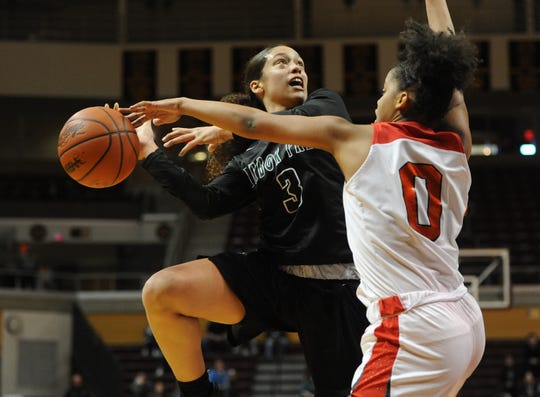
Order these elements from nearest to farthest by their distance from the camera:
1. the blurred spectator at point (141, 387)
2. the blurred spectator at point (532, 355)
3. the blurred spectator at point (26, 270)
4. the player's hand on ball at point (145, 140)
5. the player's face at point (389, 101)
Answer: the player's face at point (389, 101), the player's hand on ball at point (145, 140), the blurred spectator at point (141, 387), the blurred spectator at point (532, 355), the blurred spectator at point (26, 270)

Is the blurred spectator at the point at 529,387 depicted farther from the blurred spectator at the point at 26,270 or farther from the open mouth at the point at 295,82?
the open mouth at the point at 295,82

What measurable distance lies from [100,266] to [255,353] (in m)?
6.00

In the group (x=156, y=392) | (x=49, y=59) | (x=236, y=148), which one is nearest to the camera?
(x=236, y=148)

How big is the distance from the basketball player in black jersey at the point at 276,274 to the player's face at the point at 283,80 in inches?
9.2

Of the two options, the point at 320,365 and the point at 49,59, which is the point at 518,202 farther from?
the point at 320,365

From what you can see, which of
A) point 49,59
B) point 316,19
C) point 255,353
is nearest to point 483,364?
point 255,353

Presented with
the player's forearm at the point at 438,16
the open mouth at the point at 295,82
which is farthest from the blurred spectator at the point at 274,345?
the player's forearm at the point at 438,16

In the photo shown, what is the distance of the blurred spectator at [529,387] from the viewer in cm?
1551

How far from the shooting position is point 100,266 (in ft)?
72.8

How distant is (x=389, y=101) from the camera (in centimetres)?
304


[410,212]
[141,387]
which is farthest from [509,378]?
[410,212]

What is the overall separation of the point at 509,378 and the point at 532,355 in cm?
89

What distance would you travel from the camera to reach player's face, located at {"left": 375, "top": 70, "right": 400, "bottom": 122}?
3.01m

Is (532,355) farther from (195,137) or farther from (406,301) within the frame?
(406,301)
